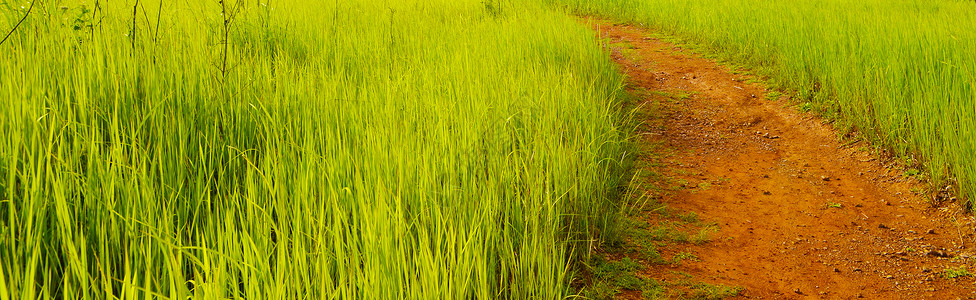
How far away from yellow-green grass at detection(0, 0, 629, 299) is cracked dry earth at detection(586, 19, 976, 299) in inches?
19.2

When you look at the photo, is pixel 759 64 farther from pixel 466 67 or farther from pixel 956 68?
pixel 466 67

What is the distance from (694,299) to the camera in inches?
96.2

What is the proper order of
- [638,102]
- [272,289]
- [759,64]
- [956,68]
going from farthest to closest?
[759,64] → [638,102] → [956,68] → [272,289]

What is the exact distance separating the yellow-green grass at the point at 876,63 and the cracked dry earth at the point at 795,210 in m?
0.19

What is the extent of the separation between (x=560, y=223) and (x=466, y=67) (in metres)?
→ 1.49

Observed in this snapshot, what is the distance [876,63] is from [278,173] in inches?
155

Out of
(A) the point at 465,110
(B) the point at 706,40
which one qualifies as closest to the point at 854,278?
(A) the point at 465,110

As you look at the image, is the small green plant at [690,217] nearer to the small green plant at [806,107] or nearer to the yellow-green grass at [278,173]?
the yellow-green grass at [278,173]

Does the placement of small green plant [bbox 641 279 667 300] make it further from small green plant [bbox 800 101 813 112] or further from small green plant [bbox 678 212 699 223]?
small green plant [bbox 800 101 813 112]

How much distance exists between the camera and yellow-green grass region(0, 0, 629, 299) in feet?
5.29

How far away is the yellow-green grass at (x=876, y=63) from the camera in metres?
3.55

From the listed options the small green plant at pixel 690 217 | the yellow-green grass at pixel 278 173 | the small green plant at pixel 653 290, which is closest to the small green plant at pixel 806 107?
the yellow-green grass at pixel 278 173

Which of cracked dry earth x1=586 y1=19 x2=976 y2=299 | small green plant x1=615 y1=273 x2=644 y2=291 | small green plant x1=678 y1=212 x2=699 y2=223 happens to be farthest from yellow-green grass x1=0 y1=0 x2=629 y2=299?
cracked dry earth x1=586 y1=19 x2=976 y2=299

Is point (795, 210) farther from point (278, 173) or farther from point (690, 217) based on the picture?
point (278, 173)
